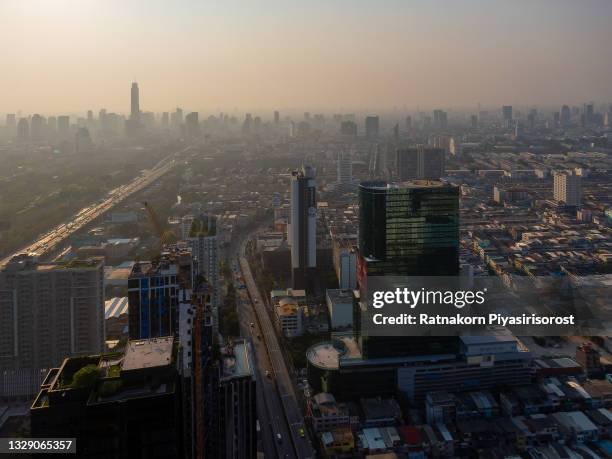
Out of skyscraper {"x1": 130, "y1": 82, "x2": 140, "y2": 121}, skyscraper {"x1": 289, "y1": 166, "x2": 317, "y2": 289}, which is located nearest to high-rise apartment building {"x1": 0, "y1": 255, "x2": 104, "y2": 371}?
skyscraper {"x1": 289, "y1": 166, "x2": 317, "y2": 289}

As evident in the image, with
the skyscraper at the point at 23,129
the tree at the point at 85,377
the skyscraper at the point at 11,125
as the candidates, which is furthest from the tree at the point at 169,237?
the skyscraper at the point at 11,125

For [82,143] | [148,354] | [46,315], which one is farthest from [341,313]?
[82,143]

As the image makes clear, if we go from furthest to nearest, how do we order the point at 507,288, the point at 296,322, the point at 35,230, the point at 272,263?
the point at 35,230, the point at 272,263, the point at 507,288, the point at 296,322

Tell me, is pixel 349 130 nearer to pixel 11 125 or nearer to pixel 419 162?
pixel 419 162

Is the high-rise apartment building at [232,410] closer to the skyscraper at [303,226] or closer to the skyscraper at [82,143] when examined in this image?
the skyscraper at [303,226]

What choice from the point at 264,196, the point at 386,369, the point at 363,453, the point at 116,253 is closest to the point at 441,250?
the point at 386,369

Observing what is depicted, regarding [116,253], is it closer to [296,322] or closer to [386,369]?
→ [296,322]
